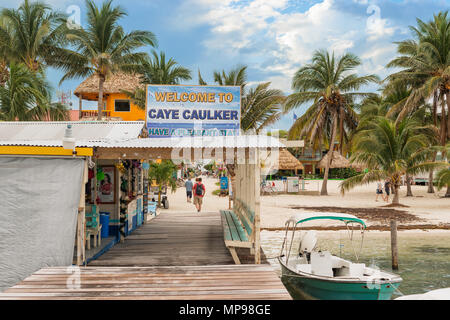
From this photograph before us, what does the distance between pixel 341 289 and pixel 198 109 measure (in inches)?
272

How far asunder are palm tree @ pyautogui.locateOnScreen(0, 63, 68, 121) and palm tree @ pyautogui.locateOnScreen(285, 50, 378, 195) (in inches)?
780

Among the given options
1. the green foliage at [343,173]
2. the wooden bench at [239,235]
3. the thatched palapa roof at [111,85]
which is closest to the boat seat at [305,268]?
the wooden bench at [239,235]

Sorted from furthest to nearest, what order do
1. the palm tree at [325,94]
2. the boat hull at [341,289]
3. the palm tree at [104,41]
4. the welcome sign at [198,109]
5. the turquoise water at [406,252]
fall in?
1. the palm tree at [325,94]
2. the palm tree at [104,41]
3. the welcome sign at [198,109]
4. the turquoise water at [406,252]
5. the boat hull at [341,289]

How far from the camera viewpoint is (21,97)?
1884 cm

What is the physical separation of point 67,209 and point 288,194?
27.2 m

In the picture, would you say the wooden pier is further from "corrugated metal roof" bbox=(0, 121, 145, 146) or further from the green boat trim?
"corrugated metal roof" bbox=(0, 121, 145, 146)

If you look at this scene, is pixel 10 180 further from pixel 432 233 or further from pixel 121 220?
pixel 432 233

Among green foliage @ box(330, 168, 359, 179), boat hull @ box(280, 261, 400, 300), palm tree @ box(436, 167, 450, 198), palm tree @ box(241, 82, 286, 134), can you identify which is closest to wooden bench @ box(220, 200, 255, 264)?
boat hull @ box(280, 261, 400, 300)

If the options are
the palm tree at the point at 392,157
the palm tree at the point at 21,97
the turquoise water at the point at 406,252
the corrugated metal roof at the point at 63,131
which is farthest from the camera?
the palm tree at the point at 392,157

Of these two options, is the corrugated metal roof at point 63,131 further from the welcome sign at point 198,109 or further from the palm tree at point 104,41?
the palm tree at point 104,41

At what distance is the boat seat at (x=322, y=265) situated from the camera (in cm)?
819

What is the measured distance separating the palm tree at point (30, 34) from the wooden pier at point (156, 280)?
81.6ft
